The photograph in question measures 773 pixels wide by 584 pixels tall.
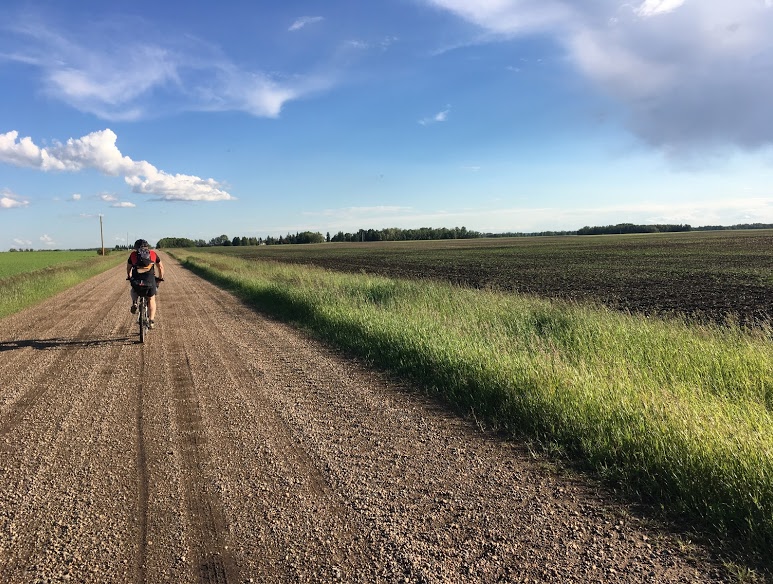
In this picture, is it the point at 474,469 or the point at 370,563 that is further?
the point at 474,469

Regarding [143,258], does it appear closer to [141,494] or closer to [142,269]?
[142,269]

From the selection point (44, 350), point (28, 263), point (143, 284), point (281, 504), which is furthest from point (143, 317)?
point (28, 263)

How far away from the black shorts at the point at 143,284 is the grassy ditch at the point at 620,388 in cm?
357

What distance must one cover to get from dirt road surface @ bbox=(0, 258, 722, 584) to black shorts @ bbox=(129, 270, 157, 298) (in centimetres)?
325

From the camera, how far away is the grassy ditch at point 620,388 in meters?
3.43

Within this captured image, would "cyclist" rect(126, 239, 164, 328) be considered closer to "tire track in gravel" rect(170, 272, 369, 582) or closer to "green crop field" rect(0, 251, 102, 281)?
"tire track in gravel" rect(170, 272, 369, 582)

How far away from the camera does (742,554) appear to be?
9.09 feet

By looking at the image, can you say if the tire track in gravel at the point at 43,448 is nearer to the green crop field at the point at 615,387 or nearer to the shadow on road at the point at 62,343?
the shadow on road at the point at 62,343

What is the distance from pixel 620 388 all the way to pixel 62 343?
32.8 ft

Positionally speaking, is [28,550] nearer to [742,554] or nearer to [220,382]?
[220,382]

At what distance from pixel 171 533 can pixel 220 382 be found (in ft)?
12.2

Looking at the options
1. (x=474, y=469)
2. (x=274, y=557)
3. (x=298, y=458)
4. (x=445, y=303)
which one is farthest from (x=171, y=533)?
(x=445, y=303)

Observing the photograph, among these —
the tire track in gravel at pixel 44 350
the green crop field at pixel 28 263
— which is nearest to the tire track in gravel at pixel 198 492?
the tire track in gravel at pixel 44 350

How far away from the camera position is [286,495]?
3533mm
